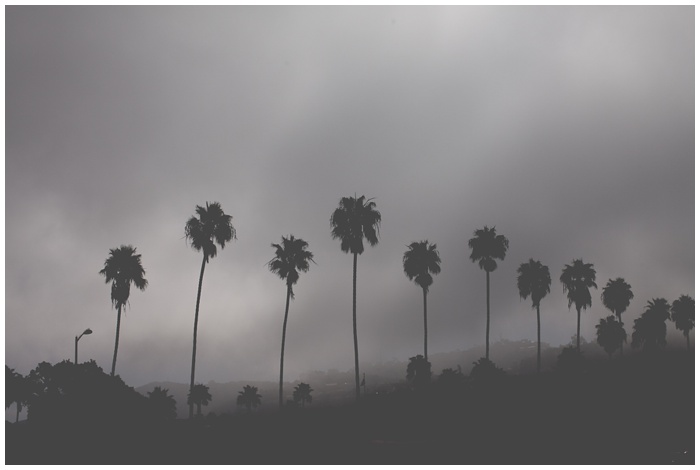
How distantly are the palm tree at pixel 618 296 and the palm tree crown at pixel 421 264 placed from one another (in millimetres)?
44308

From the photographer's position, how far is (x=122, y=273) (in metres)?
47.8

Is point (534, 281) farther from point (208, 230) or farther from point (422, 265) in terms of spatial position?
point (208, 230)

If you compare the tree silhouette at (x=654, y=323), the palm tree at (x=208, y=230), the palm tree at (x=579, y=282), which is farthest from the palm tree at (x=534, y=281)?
the palm tree at (x=208, y=230)

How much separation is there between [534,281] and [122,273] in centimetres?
5116

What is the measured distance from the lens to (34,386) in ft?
163

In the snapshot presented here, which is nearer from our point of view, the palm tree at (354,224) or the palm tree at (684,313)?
the palm tree at (354,224)

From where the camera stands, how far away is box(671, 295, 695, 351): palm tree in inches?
3526

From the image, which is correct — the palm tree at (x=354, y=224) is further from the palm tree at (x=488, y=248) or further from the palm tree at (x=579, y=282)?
the palm tree at (x=579, y=282)

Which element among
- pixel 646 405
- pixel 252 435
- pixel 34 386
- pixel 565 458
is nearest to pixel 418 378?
pixel 646 405

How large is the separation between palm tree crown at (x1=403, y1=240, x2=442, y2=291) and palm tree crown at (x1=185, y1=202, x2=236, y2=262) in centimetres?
2047

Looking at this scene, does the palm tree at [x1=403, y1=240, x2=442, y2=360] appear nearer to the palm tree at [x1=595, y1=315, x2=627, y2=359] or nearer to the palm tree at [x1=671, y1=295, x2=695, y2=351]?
the palm tree at [x1=595, y1=315, x2=627, y2=359]

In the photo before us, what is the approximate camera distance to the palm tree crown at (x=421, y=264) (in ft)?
177

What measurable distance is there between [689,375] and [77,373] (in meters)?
69.8

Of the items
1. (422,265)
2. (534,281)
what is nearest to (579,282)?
(534,281)
